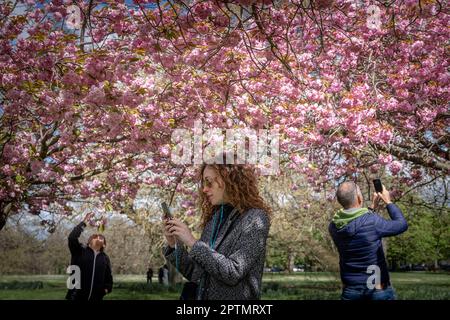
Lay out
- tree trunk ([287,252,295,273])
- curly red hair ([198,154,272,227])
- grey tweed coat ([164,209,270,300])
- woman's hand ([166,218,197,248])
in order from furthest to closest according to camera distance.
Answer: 1. tree trunk ([287,252,295,273])
2. curly red hair ([198,154,272,227])
3. woman's hand ([166,218,197,248])
4. grey tweed coat ([164,209,270,300])

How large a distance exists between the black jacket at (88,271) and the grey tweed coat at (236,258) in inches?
126

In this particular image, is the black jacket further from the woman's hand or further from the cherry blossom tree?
the woman's hand

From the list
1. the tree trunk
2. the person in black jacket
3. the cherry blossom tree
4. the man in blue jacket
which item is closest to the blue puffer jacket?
the man in blue jacket

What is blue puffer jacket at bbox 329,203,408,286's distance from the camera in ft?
9.14

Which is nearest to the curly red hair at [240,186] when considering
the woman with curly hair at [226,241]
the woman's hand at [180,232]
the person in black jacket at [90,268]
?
the woman with curly hair at [226,241]

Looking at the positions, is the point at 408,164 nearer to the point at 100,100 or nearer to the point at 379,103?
the point at 379,103

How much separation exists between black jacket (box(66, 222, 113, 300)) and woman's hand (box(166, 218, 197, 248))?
309cm

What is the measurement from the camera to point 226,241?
77.5 inches

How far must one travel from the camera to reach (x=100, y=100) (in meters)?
4.58

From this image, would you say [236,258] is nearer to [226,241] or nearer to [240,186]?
[226,241]

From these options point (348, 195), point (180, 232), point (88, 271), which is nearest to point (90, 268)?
point (88, 271)

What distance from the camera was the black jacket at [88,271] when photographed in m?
4.83

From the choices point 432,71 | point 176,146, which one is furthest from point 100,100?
point 432,71

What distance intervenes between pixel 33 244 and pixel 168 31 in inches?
1007
